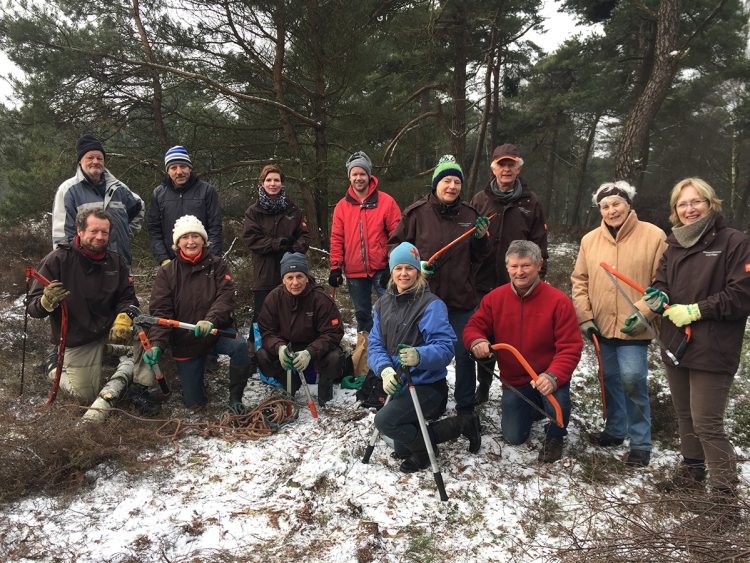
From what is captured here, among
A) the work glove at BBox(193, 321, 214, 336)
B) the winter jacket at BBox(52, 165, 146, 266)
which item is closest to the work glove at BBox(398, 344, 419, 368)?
the work glove at BBox(193, 321, 214, 336)

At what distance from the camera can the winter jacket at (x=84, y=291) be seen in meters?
4.04

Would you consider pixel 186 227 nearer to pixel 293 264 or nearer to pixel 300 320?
pixel 293 264

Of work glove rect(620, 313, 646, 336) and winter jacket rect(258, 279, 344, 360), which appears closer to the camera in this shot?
work glove rect(620, 313, 646, 336)

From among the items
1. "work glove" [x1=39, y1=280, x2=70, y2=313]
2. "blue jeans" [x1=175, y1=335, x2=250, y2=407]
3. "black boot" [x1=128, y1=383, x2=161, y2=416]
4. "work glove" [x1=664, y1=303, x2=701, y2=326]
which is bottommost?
"black boot" [x1=128, y1=383, x2=161, y2=416]

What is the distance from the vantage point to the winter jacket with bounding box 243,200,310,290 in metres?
4.88

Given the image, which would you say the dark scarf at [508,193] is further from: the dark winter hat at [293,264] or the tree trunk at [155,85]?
the tree trunk at [155,85]

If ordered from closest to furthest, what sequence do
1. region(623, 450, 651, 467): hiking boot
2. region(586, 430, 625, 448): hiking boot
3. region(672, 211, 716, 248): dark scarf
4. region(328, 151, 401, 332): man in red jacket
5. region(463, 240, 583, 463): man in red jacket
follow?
region(672, 211, 716, 248): dark scarf
region(463, 240, 583, 463): man in red jacket
region(623, 450, 651, 467): hiking boot
region(586, 430, 625, 448): hiking boot
region(328, 151, 401, 332): man in red jacket

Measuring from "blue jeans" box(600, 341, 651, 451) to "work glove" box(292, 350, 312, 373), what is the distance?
2.53 m

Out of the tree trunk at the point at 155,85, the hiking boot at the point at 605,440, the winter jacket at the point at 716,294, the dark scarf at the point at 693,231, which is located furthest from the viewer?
the tree trunk at the point at 155,85

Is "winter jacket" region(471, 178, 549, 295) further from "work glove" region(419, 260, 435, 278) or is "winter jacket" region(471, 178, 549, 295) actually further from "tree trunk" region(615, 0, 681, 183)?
"tree trunk" region(615, 0, 681, 183)

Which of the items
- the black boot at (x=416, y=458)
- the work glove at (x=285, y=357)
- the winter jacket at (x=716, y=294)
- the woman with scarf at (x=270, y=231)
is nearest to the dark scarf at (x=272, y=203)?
the woman with scarf at (x=270, y=231)

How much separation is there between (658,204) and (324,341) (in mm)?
17182

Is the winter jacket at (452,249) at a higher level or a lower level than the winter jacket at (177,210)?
lower

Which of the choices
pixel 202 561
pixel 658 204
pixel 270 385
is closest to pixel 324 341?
pixel 270 385
